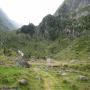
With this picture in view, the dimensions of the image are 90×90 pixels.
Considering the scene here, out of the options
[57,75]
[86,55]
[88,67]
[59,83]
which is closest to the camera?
[59,83]

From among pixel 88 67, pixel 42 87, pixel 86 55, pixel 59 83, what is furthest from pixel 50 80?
pixel 86 55

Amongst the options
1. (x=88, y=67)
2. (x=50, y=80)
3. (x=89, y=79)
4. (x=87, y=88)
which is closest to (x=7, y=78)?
(x=50, y=80)

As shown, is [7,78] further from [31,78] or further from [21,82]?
[31,78]

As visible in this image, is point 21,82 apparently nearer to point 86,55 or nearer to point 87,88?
point 87,88

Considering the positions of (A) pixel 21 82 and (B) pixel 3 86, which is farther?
(A) pixel 21 82

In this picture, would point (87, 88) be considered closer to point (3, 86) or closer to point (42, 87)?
point (42, 87)

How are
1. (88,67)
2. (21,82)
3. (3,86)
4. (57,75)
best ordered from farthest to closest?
1. (88,67)
2. (57,75)
3. (21,82)
4. (3,86)

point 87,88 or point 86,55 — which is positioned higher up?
point 86,55

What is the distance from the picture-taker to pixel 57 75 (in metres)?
94.2

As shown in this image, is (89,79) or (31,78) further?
(89,79)

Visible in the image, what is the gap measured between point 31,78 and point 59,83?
28.7ft

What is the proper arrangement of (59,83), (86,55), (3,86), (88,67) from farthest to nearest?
(86,55) < (88,67) < (59,83) < (3,86)

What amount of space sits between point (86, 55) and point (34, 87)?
12695 cm

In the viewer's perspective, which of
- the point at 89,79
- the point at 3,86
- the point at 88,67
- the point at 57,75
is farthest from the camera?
the point at 88,67
